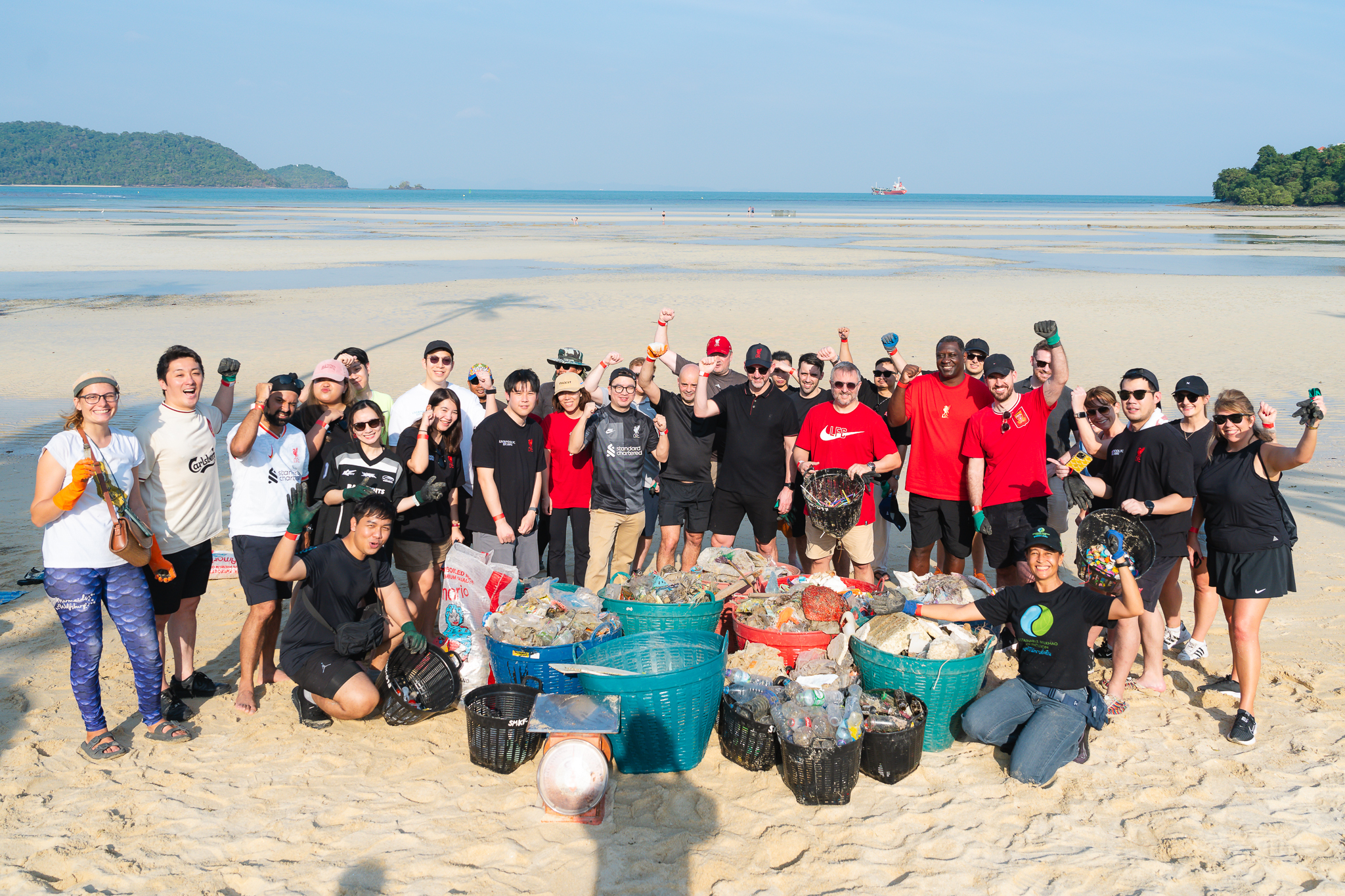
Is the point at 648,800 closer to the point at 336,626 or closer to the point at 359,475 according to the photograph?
the point at 336,626

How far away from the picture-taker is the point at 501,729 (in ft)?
16.4

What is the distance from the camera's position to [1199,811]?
15.5 feet

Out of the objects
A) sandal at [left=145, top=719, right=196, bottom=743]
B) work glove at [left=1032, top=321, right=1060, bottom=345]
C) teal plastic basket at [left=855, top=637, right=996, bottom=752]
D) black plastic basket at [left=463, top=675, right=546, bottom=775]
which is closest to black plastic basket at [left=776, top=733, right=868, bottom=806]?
teal plastic basket at [left=855, top=637, right=996, bottom=752]

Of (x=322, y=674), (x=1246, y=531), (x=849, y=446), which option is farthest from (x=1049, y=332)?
(x=322, y=674)

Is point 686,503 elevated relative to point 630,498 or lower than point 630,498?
lower

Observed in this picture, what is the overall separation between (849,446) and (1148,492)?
2045 millimetres

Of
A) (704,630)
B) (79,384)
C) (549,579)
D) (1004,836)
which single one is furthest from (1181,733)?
(79,384)

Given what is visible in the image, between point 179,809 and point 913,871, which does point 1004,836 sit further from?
point 179,809

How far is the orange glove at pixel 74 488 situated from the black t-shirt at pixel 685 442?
3918 millimetres

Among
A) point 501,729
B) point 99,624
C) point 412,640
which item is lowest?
point 501,729

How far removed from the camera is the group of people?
5.18 m

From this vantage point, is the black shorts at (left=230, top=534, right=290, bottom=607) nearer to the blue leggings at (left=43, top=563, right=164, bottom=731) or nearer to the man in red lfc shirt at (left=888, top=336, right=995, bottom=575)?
the blue leggings at (left=43, top=563, right=164, bottom=731)

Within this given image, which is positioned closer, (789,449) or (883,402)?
(789,449)

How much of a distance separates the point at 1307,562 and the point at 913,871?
616 cm
